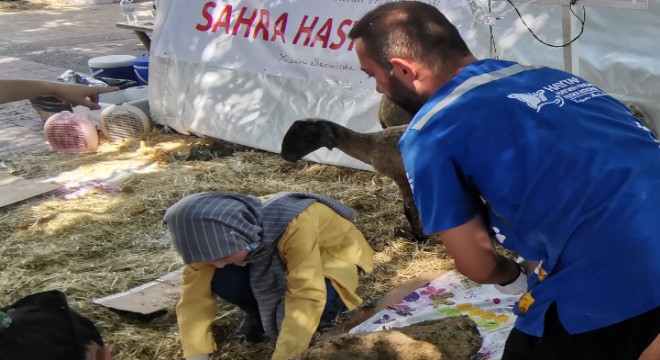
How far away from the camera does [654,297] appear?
1603mm

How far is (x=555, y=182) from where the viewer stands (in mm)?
1574

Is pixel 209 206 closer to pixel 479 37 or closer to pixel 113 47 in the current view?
pixel 479 37

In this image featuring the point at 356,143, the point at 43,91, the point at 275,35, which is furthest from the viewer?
the point at 275,35

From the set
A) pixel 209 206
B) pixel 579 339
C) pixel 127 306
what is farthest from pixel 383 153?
pixel 579 339

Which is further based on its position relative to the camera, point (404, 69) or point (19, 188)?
point (19, 188)

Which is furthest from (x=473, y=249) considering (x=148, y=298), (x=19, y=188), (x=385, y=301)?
(x=19, y=188)

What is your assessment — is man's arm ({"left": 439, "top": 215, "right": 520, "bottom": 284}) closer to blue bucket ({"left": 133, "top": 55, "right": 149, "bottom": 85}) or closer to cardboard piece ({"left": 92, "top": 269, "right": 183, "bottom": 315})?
cardboard piece ({"left": 92, "top": 269, "right": 183, "bottom": 315})

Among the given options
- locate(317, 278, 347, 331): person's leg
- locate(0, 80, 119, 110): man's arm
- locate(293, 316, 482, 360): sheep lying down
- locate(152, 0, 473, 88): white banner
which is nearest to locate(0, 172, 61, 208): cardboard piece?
locate(152, 0, 473, 88): white banner

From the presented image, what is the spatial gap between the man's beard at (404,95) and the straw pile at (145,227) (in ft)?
5.80

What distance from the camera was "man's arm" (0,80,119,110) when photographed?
304cm

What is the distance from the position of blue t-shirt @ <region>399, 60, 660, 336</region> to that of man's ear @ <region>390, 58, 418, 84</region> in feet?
0.36

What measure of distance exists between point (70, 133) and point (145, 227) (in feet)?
6.84

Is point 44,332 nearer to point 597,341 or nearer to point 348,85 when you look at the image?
point 597,341

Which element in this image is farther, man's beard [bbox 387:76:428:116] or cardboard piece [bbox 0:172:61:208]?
cardboard piece [bbox 0:172:61:208]
